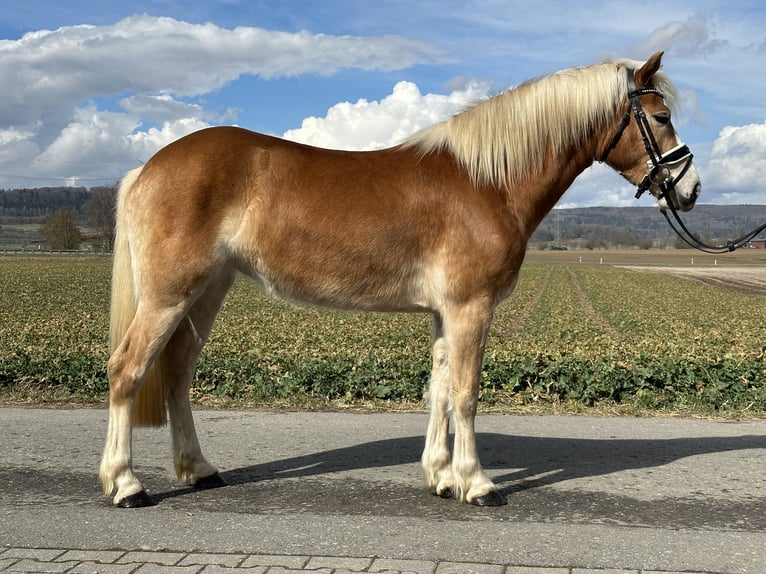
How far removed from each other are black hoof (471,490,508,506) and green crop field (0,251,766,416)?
3.61 metres

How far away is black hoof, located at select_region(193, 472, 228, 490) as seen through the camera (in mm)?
5328

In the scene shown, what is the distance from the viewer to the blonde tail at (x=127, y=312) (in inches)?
211

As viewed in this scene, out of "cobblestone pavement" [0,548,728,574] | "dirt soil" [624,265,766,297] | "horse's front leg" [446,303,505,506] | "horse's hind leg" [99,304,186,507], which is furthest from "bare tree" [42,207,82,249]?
"cobblestone pavement" [0,548,728,574]

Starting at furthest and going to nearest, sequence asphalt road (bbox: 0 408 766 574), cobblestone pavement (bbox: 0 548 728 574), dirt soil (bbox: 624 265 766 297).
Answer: dirt soil (bbox: 624 265 766 297)
asphalt road (bbox: 0 408 766 574)
cobblestone pavement (bbox: 0 548 728 574)

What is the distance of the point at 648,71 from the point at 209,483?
4.22 meters

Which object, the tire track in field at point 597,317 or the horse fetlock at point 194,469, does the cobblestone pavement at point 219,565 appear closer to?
the horse fetlock at point 194,469

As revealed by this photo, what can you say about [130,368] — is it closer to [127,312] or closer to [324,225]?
[127,312]

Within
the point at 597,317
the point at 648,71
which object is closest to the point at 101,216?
the point at 597,317

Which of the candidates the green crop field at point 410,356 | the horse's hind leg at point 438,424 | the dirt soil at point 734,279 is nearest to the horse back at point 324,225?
the horse's hind leg at point 438,424

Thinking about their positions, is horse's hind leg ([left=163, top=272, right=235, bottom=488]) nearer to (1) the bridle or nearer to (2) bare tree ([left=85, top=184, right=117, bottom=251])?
(1) the bridle

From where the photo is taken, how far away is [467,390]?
16.5ft

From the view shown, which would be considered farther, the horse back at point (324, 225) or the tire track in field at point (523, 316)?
the tire track in field at point (523, 316)

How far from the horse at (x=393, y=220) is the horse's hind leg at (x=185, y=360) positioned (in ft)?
0.13

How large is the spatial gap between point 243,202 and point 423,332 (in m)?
14.1
